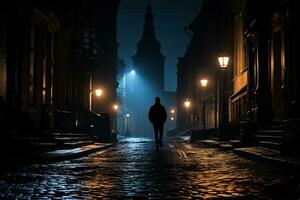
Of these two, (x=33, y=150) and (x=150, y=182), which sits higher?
(x=33, y=150)

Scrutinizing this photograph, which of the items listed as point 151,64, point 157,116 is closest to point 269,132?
point 157,116

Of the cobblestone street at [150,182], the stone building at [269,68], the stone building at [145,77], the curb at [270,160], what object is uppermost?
the stone building at [145,77]

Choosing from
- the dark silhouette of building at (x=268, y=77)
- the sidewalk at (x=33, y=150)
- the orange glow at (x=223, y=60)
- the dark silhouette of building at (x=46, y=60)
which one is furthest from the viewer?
the orange glow at (x=223, y=60)

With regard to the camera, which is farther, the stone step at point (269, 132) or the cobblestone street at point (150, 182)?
the stone step at point (269, 132)

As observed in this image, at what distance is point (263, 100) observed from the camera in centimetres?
2369

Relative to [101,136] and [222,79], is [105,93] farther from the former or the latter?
[222,79]

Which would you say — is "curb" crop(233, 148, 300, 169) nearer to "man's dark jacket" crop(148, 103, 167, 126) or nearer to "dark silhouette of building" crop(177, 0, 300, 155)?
"dark silhouette of building" crop(177, 0, 300, 155)

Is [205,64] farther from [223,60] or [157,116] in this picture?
[157,116]

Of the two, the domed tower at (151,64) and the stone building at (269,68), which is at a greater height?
the domed tower at (151,64)

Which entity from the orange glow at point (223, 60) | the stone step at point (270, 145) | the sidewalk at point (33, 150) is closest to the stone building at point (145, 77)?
the orange glow at point (223, 60)

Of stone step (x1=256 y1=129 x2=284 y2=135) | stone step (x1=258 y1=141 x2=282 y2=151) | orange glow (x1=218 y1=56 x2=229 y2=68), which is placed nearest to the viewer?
stone step (x1=258 y1=141 x2=282 y2=151)

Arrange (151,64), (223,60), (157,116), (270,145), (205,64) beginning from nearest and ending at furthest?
(270,145) < (157,116) < (223,60) < (205,64) < (151,64)

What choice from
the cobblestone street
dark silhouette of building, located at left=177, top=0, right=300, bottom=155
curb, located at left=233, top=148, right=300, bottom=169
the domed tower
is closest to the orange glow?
dark silhouette of building, located at left=177, top=0, right=300, bottom=155

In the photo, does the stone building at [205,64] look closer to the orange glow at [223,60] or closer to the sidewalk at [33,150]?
the orange glow at [223,60]
